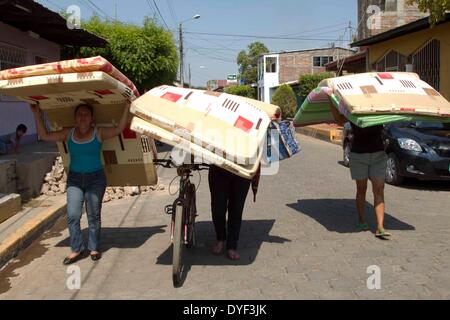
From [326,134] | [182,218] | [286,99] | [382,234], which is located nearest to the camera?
[182,218]

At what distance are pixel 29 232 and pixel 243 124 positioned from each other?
3.29 meters

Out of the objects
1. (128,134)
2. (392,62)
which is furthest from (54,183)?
(392,62)

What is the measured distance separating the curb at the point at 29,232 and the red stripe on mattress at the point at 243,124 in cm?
297

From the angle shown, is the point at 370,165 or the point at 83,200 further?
the point at 370,165

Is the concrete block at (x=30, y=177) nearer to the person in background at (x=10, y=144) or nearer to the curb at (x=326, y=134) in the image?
the person in background at (x=10, y=144)

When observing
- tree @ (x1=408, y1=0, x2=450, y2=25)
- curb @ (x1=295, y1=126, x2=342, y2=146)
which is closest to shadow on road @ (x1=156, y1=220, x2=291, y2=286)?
tree @ (x1=408, y1=0, x2=450, y2=25)

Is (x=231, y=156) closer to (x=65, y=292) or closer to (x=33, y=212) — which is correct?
Result: (x=65, y=292)

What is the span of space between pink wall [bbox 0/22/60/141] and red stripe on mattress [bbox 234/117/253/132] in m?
9.16

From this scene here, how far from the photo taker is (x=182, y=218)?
4.88m

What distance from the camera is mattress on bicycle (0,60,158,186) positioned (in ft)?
15.5

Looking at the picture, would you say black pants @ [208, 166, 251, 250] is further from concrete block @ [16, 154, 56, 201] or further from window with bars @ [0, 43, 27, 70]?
window with bars @ [0, 43, 27, 70]

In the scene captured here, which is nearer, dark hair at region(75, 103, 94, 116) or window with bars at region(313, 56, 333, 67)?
dark hair at region(75, 103, 94, 116)

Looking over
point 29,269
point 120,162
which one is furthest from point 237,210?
point 29,269

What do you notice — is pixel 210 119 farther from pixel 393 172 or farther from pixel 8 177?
pixel 393 172
